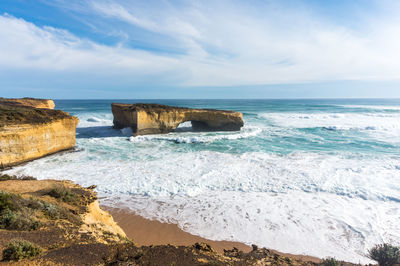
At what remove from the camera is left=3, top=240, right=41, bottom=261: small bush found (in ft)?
9.76

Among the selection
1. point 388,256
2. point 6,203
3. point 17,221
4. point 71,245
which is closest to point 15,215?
point 17,221

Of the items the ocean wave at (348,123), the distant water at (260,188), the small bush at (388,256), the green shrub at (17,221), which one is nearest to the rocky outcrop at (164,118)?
the distant water at (260,188)

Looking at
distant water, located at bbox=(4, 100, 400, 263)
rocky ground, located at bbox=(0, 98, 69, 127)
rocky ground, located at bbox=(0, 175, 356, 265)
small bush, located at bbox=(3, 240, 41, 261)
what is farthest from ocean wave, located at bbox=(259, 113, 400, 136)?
small bush, located at bbox=(3, 240, 41, 261)

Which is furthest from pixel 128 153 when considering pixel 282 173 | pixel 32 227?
pixel 32 227

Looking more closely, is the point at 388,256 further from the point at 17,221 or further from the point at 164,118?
the point at 164,118

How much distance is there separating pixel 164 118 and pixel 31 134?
11.7 meters

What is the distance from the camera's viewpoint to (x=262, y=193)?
8547 millimetres

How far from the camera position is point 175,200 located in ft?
26.2

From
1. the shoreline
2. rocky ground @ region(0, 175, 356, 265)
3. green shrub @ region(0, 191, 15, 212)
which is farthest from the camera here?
the shoreline

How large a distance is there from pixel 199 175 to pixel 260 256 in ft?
19.9

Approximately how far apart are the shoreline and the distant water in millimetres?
228

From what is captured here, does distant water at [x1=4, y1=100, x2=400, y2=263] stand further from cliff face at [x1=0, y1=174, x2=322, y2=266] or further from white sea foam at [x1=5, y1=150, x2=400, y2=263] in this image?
cliff face at [x1=0, y1=174, x2=322, y2=266]

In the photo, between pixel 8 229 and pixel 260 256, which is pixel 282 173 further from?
pixel 8 229

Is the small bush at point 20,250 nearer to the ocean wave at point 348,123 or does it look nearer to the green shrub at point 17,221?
the green shrub at point 17,221
